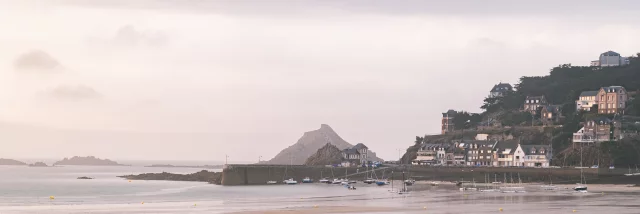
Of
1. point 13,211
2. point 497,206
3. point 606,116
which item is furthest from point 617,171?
point 13,211

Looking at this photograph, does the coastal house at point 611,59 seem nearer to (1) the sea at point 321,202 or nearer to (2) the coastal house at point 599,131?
(2) the coastal house at point 599,131

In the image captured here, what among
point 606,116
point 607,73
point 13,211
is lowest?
point 13,211

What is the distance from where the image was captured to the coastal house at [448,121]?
519 ft

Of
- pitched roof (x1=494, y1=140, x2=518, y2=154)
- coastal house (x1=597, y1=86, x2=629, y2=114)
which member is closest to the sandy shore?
pitched roof (x1=494, y1=140, x2=518, y2=154)

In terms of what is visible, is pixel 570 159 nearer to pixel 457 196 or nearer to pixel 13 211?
pixel 457 196

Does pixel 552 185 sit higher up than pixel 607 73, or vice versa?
pixel 607 73

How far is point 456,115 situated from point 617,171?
182ft

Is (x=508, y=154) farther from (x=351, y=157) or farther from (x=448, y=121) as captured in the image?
(x=351, y=157)

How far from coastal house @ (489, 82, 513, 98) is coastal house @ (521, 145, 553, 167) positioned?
43.3 metres

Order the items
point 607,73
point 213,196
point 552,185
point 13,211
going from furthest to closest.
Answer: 1. point 607,73
2. point 552,185
3. point 213,196
4. point 13,211

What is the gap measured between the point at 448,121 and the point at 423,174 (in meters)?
38.0

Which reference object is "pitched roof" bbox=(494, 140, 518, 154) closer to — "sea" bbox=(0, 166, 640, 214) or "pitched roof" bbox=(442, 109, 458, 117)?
"pitched roof" bbox=(442, 109, 458, 117)

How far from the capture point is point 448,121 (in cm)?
15888

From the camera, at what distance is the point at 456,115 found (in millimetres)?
157375
